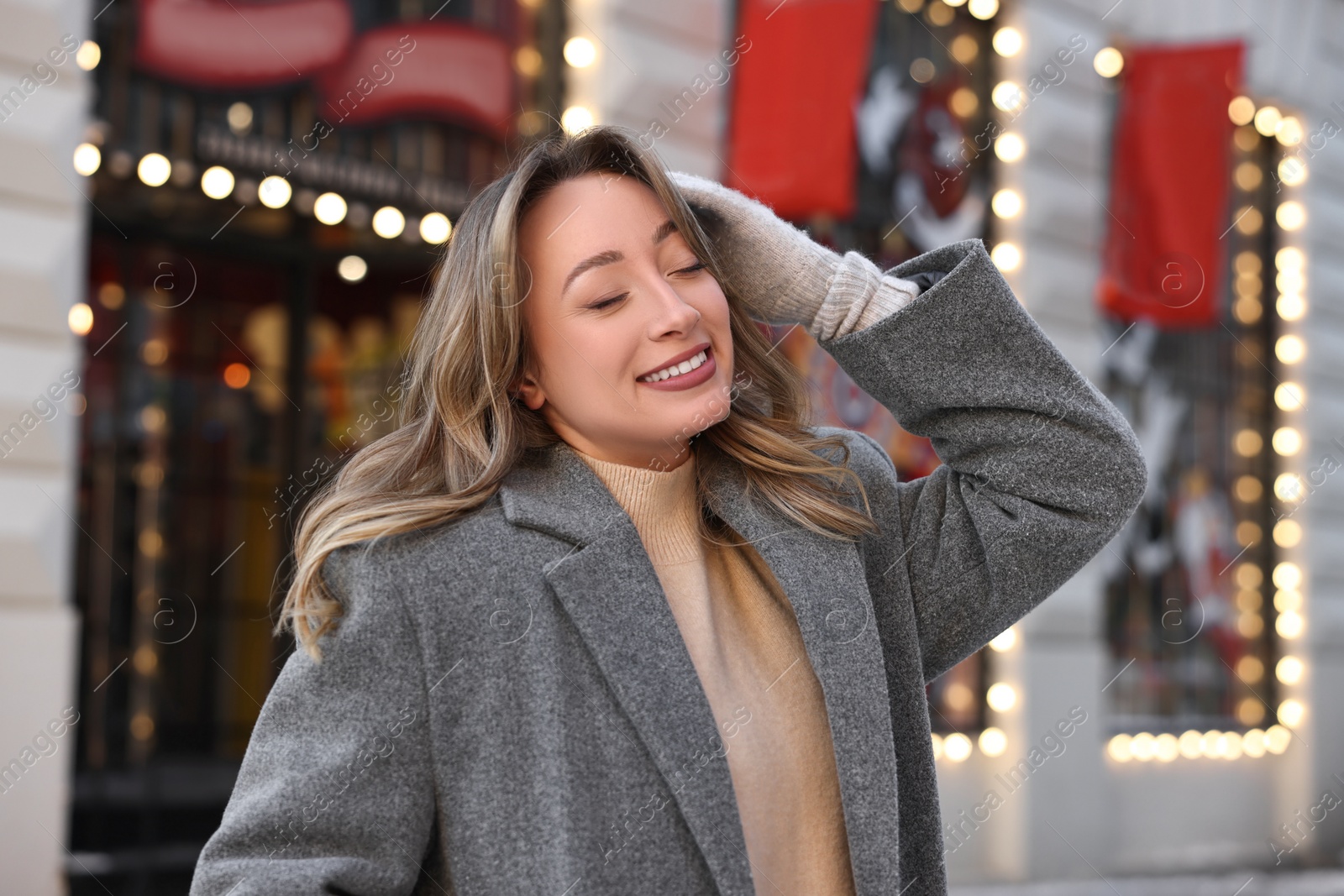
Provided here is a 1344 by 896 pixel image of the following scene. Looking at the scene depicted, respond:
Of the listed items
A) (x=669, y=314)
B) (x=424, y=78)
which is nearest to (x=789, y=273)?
(x=669, y=314)

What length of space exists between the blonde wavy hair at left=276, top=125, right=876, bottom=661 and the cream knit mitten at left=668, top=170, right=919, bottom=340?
5cm

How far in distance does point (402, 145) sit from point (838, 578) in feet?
12.6

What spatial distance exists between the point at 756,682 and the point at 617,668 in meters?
0.22

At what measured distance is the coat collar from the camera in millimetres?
1397

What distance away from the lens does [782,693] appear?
61.4 inches

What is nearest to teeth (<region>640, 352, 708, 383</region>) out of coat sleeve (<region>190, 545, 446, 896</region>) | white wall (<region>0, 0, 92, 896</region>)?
coat sleeve (<region>190, 545, 446, 896</region>)

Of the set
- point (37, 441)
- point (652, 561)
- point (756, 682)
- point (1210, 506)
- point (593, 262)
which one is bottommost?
point (1210, 506)

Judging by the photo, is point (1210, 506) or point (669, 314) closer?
point (669, 314)

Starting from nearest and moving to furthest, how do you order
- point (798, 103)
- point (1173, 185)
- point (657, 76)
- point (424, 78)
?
point (424, 78) < point (657, 76) < point (798, 103) < point (1173, 185)

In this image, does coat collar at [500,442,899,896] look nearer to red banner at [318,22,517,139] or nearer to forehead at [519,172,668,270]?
forehead at [519,172,668,270]

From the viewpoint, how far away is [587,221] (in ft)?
5.26

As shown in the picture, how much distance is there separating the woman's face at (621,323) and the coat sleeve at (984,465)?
0.86 ft

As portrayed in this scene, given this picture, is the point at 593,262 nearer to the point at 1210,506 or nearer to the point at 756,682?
the point at 756,682

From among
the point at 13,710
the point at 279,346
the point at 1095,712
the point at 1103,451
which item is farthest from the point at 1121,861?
the point at 1103,451
